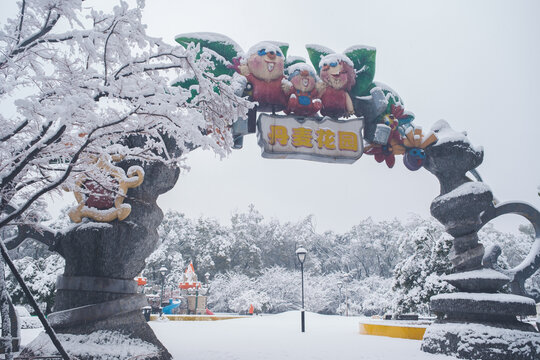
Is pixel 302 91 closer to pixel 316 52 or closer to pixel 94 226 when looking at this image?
pixel 316 52

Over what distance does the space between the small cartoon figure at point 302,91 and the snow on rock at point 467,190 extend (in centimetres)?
341

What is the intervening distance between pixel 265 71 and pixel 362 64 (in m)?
2.33

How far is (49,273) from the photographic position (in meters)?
18.1

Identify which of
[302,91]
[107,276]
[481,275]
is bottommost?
[481,275]

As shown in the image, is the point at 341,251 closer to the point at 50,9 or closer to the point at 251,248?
the point at 251,248

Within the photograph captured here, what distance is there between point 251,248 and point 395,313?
18.8 metres

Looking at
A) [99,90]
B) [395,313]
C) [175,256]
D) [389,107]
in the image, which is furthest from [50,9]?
[175,256]

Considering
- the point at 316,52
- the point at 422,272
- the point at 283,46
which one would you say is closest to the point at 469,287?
the point at 316,52

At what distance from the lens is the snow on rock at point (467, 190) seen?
7.36 m

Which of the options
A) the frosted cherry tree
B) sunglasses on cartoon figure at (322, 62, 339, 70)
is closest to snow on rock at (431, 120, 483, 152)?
sunglasses on cartoon figure at (322, 62, 339, 70)

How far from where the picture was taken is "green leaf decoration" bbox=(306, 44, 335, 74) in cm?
777

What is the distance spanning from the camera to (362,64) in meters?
7.79

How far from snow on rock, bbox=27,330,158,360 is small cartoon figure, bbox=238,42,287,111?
15.8ft

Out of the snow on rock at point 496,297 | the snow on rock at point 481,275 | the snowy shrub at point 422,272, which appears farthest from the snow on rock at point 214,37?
the snowy shrub at point 422,272
